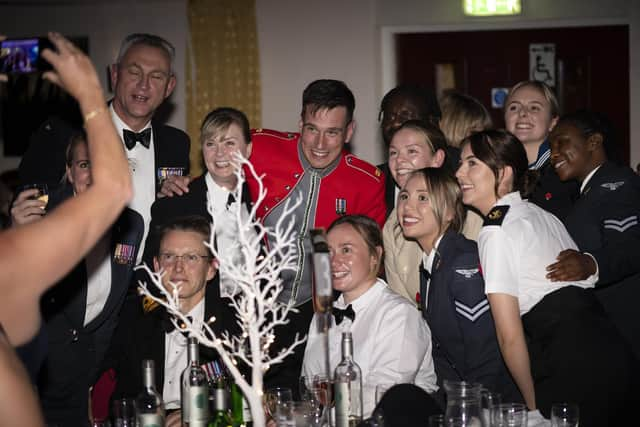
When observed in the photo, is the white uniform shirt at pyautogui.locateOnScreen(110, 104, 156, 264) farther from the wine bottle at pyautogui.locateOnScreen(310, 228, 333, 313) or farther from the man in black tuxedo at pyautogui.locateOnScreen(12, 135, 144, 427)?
the wine bottle at pyautogui.locateOnScreen(310, 228, 333, 313)

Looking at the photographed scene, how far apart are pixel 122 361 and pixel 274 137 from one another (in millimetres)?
1359

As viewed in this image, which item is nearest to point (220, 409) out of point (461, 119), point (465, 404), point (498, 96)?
point (465, 404)

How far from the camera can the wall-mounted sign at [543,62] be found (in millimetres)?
6348

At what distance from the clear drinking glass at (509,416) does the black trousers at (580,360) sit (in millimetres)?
611

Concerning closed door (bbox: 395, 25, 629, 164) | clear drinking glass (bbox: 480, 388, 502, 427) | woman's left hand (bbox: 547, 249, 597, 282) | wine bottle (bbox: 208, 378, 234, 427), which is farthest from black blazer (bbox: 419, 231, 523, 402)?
closed door (bbox: 395, 25, 629, 164)

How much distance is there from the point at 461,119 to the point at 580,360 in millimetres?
1709

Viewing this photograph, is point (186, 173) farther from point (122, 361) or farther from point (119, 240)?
point (122, 361)

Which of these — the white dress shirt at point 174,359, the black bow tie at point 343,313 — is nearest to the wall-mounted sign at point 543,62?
the black bow tie at point 343,313

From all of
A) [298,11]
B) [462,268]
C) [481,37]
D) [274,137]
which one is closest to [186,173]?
[274,137]

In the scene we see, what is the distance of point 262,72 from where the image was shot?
655cm

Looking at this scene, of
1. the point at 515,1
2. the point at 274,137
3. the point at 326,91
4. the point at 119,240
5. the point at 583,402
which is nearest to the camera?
the point at 583,402

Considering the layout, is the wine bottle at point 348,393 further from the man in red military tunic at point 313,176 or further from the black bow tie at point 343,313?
the man in red military tunic at point 313,176

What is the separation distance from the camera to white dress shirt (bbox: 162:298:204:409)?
303 centimetres

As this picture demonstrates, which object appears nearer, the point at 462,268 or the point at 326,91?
the point at 462,268
